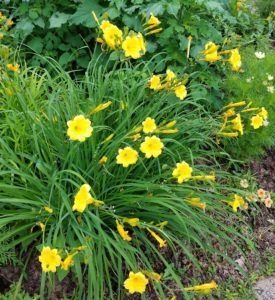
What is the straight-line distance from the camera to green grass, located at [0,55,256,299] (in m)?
2.22

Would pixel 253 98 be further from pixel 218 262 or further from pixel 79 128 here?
pixel 79 128

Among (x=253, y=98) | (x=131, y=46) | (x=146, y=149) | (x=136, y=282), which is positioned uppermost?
(x=131, y=46)

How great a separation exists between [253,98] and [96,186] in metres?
1.57

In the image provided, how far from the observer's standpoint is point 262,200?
304 centimetres

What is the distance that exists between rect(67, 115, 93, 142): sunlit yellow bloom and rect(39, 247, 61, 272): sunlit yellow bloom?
1.60 feet

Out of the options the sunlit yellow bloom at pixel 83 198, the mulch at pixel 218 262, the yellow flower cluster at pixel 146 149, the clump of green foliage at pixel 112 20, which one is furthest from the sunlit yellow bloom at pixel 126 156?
the clump of green foliage at pixel 112 20

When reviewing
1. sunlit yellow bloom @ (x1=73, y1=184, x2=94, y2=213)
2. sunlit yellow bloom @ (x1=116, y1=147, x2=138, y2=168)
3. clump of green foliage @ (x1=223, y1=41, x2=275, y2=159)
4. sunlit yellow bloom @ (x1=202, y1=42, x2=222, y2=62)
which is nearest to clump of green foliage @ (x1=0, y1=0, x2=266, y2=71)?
clump of green foliage @ (x1=223, y1=41, x2=275, y2=159)

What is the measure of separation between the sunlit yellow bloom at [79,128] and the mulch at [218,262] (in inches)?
34.5

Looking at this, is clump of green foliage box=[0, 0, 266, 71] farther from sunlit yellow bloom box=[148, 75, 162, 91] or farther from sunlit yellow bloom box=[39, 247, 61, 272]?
sunlit yellow bloom box=[39, 247, 61, 272]

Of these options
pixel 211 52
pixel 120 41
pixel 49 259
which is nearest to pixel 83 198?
pixel 49 259

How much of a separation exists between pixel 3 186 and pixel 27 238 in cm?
33

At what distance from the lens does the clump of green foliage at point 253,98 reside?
11.0 feet

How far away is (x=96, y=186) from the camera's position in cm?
246

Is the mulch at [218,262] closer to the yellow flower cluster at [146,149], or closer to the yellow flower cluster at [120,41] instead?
the yellow flower cluster at [146,149]
